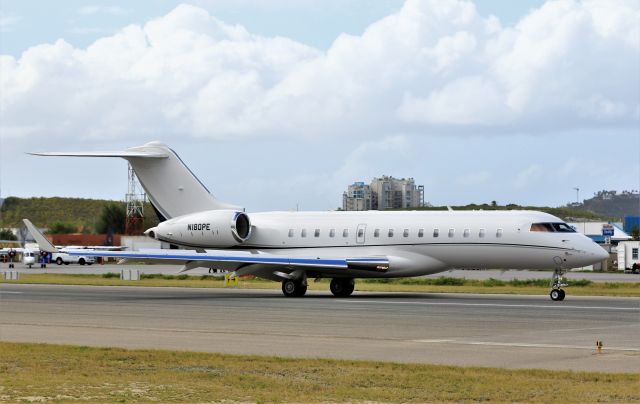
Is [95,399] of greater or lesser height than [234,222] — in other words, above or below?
below

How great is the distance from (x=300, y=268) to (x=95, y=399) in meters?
26.7

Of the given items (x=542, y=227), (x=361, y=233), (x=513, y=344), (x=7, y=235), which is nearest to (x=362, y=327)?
(x=513, y=344)

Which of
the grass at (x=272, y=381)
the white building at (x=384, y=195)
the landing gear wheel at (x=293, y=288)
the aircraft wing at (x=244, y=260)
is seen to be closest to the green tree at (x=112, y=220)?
the white building at (x=384, y=195)

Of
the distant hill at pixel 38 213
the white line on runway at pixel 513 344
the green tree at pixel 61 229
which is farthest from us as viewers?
the distant hill at pixel 38 213

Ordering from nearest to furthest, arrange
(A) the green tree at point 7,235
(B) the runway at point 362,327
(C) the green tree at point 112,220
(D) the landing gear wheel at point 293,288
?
(B) the runway at point 362,327 < (D) the landing gear wheel at point 293,288 < (C) the green tree at point 112,220 < (A) the green tree at point 7,235

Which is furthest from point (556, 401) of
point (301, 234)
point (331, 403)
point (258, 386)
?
point (301, 234)

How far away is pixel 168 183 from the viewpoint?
45938 mm

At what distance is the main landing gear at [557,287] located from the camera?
36844 mm

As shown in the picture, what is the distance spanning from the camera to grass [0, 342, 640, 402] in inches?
566

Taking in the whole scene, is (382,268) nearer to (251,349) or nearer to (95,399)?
(251,349)

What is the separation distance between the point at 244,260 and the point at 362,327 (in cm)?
1551

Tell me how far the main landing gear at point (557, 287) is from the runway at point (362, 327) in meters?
0.48

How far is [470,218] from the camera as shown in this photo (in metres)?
39.5

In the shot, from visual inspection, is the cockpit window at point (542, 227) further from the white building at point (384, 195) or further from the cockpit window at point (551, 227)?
the white building at point (384, 195)
